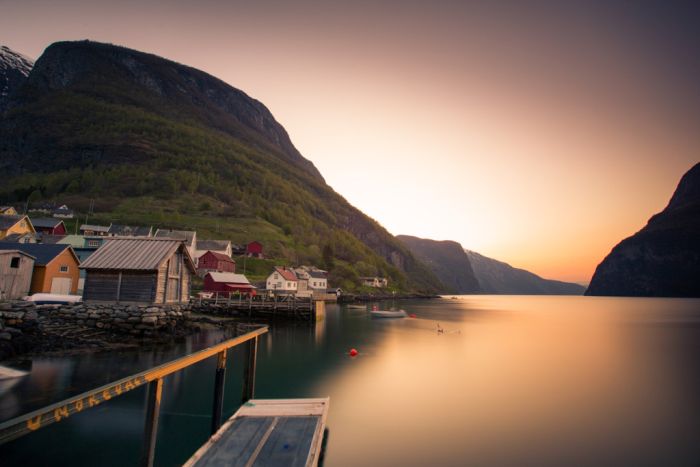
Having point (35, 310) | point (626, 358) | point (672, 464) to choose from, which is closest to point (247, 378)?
point (672, 464)

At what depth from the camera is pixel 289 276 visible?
4173 inches

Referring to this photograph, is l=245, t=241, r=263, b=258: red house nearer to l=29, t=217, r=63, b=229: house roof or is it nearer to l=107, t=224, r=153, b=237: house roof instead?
l=107, t=224, r=153, b=237: house roof

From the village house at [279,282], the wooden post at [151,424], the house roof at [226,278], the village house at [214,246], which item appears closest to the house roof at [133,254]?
the wooden post at [151,424]

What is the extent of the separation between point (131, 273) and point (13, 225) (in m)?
57.4

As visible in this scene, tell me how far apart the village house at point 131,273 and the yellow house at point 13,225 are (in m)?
49.8

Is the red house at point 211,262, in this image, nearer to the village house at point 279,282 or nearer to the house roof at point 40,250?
the village house at point 279,282

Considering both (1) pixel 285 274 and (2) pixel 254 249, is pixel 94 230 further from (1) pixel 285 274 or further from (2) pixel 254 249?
(1) pixel 285 274

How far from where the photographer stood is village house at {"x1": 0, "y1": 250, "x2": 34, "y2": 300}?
37812 mm

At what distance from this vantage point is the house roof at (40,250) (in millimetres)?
42406

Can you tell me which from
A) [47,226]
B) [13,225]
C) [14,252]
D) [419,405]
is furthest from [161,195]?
[419,405]

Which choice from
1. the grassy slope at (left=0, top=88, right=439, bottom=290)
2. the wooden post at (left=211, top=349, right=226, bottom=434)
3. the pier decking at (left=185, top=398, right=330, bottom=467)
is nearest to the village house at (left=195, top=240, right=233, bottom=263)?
the grassy slope at (left=0, top=88, right=439, bottom=290)

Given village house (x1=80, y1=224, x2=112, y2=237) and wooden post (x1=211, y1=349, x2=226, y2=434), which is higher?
village house (x1=80, y1=224, x2=112, y2=237)

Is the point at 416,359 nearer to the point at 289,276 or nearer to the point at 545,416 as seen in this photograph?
the point at 545,416

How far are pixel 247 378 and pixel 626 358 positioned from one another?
44124 mm
